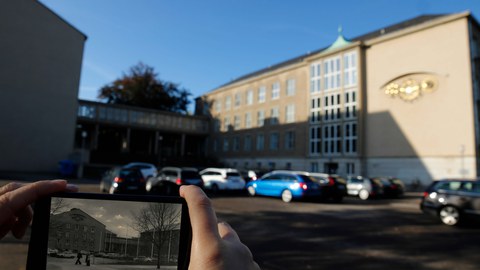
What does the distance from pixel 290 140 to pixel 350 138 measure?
9.49 m

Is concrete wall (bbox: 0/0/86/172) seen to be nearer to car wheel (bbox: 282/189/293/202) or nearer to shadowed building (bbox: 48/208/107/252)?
car wheel (bbox: 282/189/293/202)

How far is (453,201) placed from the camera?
11391 mm

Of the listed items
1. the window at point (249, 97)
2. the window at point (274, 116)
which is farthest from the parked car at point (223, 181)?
the window at point (249, 97)

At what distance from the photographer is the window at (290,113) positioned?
48866 millimetres

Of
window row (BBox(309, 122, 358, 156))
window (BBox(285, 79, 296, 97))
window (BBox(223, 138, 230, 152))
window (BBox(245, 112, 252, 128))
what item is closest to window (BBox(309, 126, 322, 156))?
window row (BBox(309, 122, 358, 156))

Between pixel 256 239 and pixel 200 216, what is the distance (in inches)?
277

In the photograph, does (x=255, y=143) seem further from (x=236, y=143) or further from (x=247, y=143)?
(x=236, y=143)

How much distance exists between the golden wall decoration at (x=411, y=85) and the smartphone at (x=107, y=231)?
128ft

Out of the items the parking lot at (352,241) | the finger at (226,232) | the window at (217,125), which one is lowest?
the parking lot at (352,241)

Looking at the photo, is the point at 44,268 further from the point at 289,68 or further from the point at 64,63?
the point at 289,68

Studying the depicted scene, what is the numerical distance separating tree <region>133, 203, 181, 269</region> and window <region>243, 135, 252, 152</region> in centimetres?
5364

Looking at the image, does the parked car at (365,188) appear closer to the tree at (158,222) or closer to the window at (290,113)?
the tree at (158,222)

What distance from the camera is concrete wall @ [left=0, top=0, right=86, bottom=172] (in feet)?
87.6

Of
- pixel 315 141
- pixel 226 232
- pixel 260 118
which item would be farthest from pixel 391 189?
pixel 260 118
